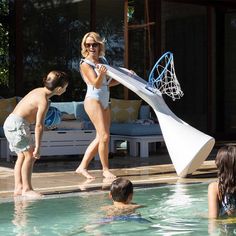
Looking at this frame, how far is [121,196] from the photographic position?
15.9 feet

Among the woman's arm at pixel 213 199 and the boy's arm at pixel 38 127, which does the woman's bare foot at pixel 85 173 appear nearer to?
the boy's arm at pixel 38 127

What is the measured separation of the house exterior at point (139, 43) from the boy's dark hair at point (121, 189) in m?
6.73

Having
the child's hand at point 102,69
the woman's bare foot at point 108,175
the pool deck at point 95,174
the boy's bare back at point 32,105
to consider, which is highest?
the child's hand at point 102,69

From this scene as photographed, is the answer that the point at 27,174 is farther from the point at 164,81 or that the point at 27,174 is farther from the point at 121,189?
the point at 164,81

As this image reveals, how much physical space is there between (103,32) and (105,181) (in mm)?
5574

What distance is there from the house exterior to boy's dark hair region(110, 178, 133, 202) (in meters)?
6.73

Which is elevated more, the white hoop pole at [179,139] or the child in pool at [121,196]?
the white hoop pole at [179,139]

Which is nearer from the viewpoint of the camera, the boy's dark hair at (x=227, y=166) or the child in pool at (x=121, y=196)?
the boy's dark hair at (x=227, y=166)

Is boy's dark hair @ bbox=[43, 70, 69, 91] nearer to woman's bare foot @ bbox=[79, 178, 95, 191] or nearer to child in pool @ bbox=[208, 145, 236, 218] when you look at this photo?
woman's bare foot @ bbox=[79, 178, 95, 191]

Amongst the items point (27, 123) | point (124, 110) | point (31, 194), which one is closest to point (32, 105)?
point (27, 123)

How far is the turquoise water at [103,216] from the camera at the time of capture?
15.0ft

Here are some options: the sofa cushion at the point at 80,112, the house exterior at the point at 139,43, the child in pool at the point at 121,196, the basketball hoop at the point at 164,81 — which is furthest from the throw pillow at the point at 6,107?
the child in pool at the point at 121,196

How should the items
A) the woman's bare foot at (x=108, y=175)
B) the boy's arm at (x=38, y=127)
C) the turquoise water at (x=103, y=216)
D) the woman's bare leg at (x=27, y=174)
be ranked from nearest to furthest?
1. the turquoise water at (x=103, y=216)
2. the boy's arm at (x=38, y=127)
3. the woman's bare leg at (x=27, y=174)
4. the woman's bare foot at (x=108, y=175)

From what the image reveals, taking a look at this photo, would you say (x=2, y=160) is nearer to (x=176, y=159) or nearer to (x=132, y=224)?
(x=176, y=159)
